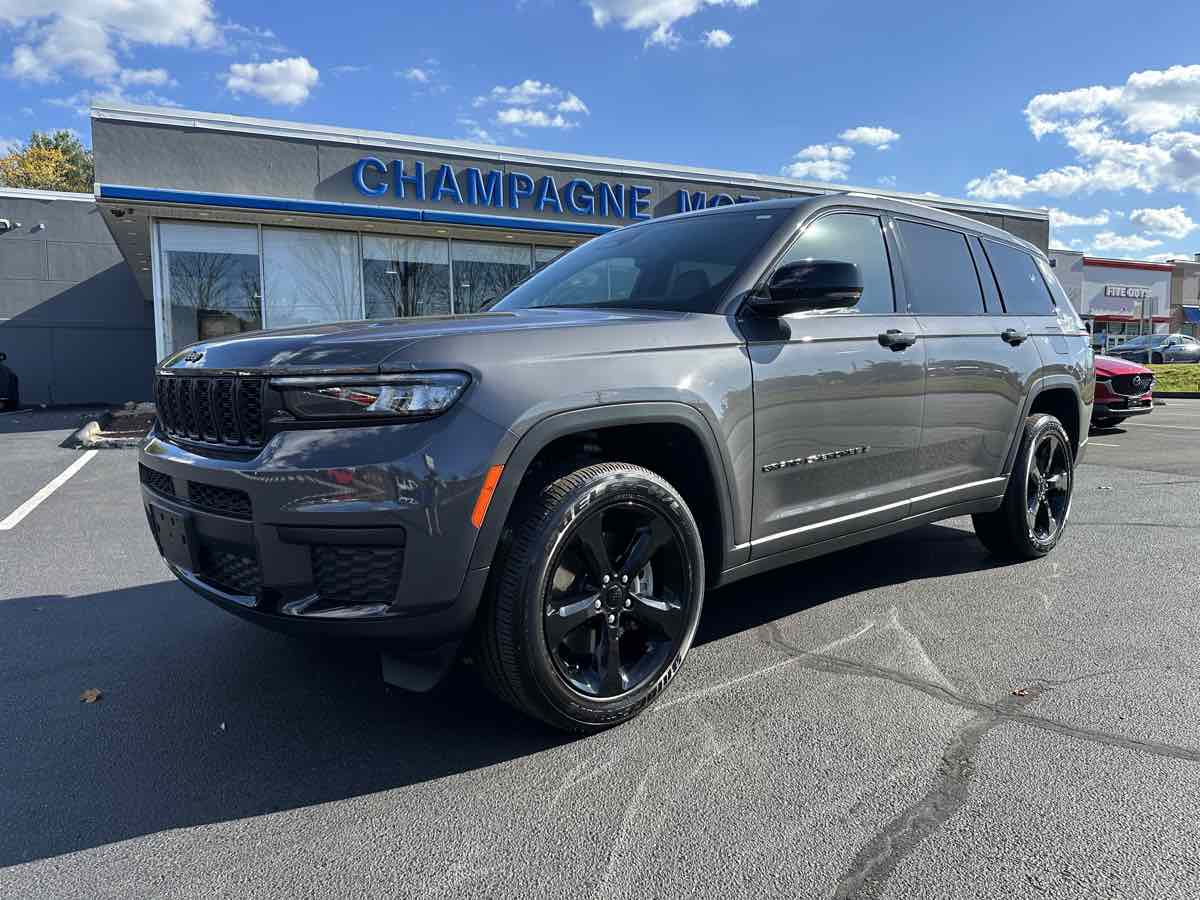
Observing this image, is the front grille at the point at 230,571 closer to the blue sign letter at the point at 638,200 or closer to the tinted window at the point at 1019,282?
the tinted window at the point at 1019,282

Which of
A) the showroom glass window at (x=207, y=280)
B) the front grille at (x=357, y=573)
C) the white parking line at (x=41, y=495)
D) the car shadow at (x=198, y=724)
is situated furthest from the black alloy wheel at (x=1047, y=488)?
the showroom glass window at (x=207, y=280)

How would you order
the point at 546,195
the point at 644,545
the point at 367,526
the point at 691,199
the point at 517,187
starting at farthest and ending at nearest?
the point at 691,199
the point at 546,195
the point at 517,187
the point at 644,545
the point at 367,526

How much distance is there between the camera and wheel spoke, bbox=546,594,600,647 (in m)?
2.57

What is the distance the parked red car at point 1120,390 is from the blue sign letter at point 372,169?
11151 mm

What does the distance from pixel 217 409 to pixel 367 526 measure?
2.30ft

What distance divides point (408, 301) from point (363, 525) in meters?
13.9

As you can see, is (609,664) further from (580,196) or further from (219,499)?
(580,196)

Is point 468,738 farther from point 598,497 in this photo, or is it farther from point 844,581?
point 844,581

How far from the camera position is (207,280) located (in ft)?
46.7

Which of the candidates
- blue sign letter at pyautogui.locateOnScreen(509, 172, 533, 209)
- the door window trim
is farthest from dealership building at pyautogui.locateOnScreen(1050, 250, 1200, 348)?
the door window trim

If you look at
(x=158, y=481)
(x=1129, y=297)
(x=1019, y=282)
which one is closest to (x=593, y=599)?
(x=158, y=481)

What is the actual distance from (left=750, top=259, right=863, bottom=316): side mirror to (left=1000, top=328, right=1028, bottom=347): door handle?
1.64 m

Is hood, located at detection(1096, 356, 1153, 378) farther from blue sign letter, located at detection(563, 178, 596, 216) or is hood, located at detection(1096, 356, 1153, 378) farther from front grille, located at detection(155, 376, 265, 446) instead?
front grille, located at detection(155, 376, 265, 446)

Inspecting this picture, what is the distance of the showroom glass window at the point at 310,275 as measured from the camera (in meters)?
14.6
